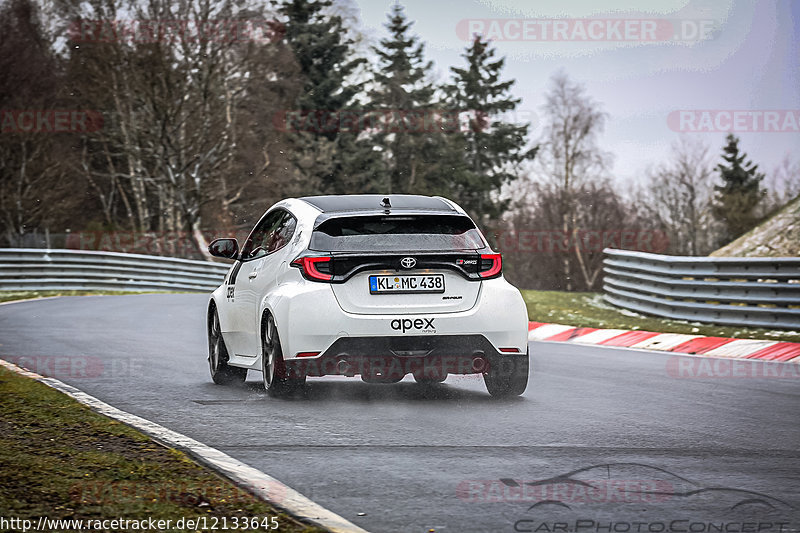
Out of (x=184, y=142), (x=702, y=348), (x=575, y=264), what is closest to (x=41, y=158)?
(x=184, y=142)

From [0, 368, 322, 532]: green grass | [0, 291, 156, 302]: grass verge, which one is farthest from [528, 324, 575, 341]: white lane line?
[0, 291, 156, 302]: grass verge

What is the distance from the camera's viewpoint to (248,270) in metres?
10.3

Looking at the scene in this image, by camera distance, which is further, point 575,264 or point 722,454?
point 575,264

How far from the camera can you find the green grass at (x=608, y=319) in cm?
1583

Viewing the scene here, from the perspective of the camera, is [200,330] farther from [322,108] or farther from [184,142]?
[322,108]

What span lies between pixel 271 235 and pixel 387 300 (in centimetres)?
171

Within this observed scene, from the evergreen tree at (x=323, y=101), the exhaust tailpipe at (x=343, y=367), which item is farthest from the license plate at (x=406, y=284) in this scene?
the evergreen tree at (x=323, y=101)

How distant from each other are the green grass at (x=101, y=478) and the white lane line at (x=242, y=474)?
9 centimetres

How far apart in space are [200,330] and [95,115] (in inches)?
1551

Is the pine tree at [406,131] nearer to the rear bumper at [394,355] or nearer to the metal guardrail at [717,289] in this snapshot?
the metal guardrail at [717,289]

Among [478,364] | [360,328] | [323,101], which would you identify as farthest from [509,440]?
[323,101]

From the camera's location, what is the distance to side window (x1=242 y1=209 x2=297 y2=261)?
9766 millimetres

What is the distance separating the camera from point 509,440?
290 inches

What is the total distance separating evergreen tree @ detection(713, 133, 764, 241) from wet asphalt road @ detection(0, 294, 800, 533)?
74.6 meters
